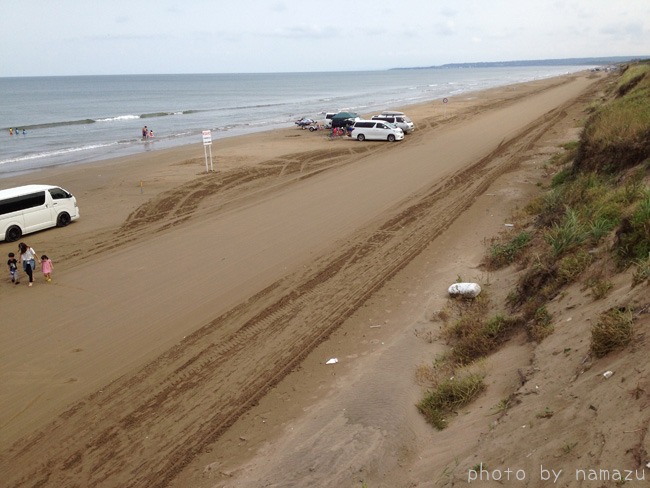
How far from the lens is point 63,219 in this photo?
65.0 feet

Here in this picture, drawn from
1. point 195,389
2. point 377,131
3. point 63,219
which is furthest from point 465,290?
point 377,131

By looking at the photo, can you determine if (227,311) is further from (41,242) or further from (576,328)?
(41,242)

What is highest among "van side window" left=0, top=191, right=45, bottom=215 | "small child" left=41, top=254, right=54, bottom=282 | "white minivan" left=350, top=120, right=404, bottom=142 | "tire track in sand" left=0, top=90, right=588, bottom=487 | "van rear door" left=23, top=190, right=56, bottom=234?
"white minivan" left=350, top=120, right=404, bottom=142

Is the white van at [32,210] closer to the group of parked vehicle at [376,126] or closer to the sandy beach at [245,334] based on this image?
the sandy beach at [245,334]

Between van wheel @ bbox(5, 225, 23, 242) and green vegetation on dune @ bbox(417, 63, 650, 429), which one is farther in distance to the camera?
van wheel @ bbox(5, 225, 23, 242)

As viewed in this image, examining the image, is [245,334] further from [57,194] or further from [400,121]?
[400,121]

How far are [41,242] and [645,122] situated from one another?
1956 centimetres

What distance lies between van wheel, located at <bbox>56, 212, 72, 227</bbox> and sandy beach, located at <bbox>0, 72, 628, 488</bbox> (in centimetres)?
45

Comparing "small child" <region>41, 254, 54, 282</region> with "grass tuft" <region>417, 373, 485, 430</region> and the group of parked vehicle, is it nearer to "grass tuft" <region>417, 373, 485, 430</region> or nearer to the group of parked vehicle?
"grass tuft" <region>417, 373, 485, 430</region>

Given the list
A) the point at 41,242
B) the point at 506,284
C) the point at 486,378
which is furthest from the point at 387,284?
the point at 41,242

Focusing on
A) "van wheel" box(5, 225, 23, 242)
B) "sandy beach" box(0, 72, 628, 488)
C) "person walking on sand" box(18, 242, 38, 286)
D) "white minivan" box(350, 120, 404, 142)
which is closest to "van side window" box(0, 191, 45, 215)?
"van wheel" box(5, 225, 23, 242)

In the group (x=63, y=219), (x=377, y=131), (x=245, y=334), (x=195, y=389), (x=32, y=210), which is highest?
(x=377, y=131)

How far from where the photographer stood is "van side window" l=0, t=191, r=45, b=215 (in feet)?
58.4

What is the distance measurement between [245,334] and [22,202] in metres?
11.8
